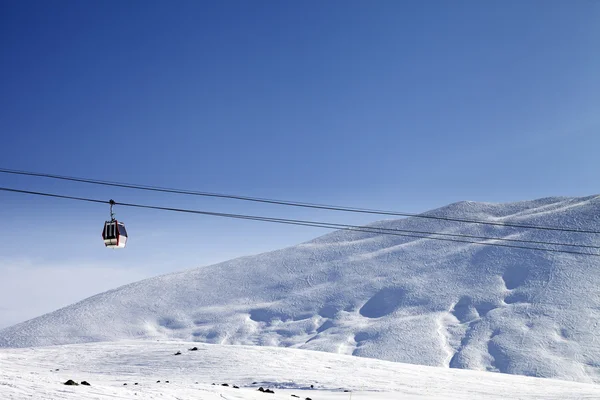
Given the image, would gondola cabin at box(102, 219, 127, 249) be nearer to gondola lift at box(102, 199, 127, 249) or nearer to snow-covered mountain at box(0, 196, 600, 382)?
gondola lift at box(102, 199, 127, 249)

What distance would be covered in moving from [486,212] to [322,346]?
9182 cm

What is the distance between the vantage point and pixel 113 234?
73.4 feet

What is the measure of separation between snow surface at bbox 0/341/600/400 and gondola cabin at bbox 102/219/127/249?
19.9 feet

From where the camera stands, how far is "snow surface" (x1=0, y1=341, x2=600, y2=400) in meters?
30.4

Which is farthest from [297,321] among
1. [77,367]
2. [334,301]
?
[77,367]

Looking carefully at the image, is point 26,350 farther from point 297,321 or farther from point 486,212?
point 486,212

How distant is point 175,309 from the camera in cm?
13088

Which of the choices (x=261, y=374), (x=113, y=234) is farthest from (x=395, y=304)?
(x=113, y=234)

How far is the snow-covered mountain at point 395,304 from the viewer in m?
93.8

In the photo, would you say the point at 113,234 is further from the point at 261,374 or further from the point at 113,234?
the point at 261,374

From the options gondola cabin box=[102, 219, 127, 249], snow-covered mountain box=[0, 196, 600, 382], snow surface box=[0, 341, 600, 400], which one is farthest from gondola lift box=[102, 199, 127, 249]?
snow-covered mountain box=[0, 196, 600, 382]

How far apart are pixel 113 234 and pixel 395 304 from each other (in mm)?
102389

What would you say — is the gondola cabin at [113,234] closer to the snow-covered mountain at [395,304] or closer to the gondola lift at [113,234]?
the gondola lift at [113,234]

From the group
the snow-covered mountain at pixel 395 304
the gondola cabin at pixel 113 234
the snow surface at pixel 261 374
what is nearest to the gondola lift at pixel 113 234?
the gondola cabin at pixel 113 234
